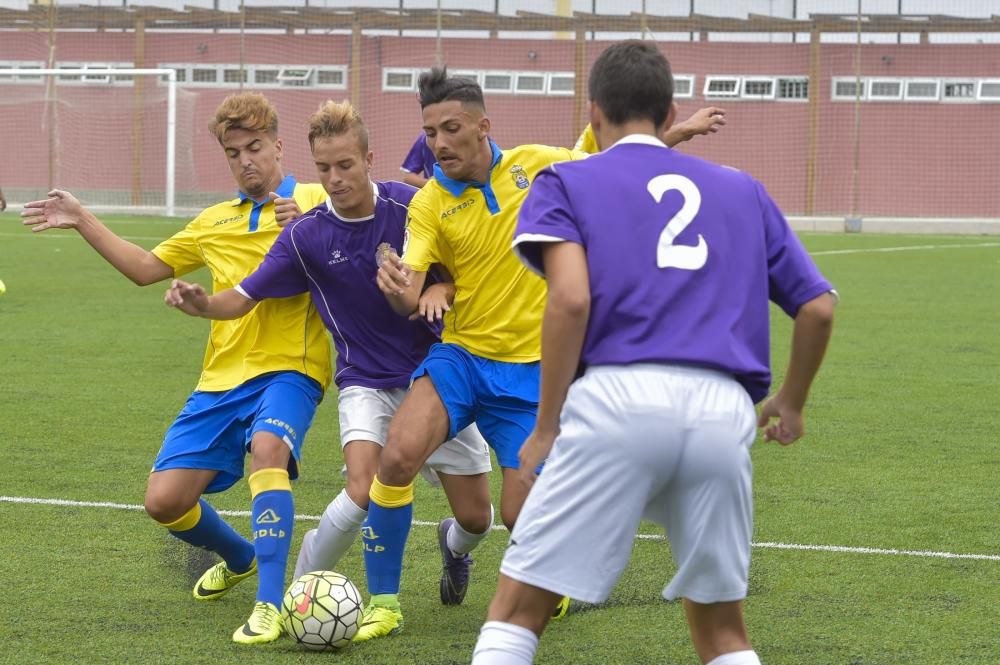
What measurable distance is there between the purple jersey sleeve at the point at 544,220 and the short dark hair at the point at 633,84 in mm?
218

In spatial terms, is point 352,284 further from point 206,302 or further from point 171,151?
point 171,151

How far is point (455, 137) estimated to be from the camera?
14.8 ft

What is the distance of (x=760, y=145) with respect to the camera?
3064 centimetres

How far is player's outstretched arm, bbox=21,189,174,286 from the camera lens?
4.81 meters

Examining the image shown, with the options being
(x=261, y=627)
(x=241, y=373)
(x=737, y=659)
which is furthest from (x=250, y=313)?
(x=737, y=659)

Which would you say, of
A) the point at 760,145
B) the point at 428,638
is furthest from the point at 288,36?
the point at 428,638

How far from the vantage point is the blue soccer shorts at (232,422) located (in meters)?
4.65

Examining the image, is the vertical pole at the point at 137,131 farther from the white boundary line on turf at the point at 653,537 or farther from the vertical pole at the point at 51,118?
the white boundary line on turf at the point at 653,537

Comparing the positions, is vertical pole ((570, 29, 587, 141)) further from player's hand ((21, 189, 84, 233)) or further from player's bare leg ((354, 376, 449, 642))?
player's bare leg ((354, 376, 449, 642))

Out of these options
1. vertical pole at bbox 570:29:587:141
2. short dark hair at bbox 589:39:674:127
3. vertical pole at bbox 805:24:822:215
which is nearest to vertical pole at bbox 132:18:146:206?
vertical pole at bbox 570:29:587:141

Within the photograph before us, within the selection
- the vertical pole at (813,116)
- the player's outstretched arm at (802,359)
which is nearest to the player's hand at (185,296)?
the player's outstretched arm at (802,359)

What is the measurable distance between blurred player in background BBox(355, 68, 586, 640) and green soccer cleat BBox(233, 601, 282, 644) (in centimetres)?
29

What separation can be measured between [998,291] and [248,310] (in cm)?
1307

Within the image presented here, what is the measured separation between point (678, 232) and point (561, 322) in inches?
12.6
